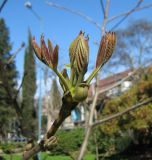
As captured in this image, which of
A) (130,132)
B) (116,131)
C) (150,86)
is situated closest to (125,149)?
(130,132)

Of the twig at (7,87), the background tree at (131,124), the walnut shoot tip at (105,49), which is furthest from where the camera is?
the background tree at (131,124)

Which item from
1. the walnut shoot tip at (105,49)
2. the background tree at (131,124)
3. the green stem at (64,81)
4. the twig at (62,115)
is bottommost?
the twig at (62,115)

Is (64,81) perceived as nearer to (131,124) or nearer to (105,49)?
(105,49)

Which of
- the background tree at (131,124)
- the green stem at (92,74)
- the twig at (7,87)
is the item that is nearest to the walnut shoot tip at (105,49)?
the green stem at (92,74)

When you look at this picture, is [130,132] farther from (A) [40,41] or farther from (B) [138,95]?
(A) [40,41]

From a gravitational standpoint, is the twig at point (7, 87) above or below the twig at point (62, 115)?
above

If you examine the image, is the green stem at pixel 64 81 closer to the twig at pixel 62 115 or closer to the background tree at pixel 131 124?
the twig at pixel 62 115

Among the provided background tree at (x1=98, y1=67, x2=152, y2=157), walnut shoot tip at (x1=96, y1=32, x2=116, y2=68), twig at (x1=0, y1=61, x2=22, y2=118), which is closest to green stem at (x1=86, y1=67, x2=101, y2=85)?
walnut shoot tip at (x1=96, y1=32, x2=116, y2=68)

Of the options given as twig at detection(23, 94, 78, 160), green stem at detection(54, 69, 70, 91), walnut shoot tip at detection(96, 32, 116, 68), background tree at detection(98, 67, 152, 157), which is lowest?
twig at detection(23, 94, 78, 160)

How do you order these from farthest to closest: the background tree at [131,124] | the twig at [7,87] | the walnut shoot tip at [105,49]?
the background tree at [131,124]
the twig at [7,87]
the walnut shoot tip at [105,49]

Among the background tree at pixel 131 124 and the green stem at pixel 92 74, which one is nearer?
the green stem at pixel 92 74

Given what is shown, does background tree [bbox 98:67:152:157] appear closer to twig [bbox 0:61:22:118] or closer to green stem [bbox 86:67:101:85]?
twig [bbox 0:61:22:118]
